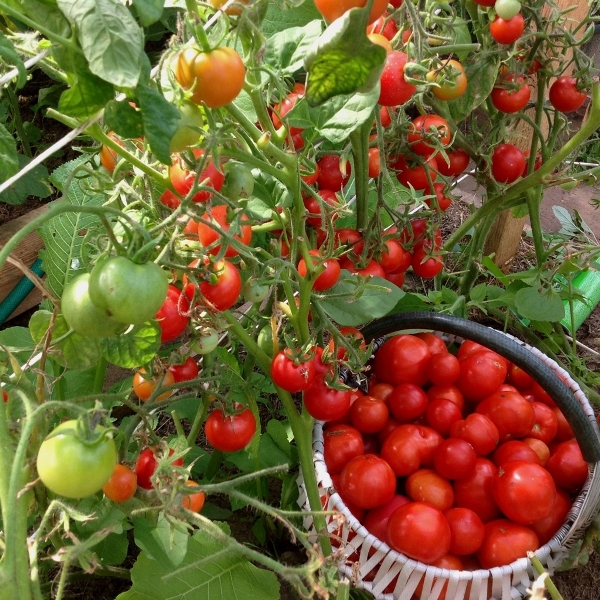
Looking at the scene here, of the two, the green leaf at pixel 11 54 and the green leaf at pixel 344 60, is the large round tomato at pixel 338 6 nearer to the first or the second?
the green leaf at pixel 344 60

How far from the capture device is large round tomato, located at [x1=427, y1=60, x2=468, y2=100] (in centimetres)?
90

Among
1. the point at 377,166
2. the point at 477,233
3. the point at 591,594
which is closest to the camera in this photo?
the point at 377,166

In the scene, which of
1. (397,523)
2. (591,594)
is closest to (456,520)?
(397,523)

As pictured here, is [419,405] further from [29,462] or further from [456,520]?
[29,462]

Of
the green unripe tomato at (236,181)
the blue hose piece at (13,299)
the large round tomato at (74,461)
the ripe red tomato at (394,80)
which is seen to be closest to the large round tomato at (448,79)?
the ripe red tomato at (394,80)

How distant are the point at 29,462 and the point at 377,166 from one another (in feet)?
2.40

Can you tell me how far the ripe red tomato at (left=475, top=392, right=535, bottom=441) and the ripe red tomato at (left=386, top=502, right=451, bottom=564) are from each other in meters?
0.25

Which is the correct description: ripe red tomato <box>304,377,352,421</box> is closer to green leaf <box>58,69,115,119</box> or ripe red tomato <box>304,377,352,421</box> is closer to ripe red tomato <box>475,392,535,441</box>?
ripe red tomato <box>475,392,535,441</box>

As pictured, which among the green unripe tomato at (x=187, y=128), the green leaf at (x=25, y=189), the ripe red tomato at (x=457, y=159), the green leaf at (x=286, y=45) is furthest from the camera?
the green leaf at (x=25, y=189)

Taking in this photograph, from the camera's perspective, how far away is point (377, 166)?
105 centimetres

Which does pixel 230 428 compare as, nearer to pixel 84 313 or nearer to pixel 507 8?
pixel 84 313

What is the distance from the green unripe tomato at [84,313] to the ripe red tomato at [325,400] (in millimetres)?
440

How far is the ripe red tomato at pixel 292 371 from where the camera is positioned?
0.84 metres

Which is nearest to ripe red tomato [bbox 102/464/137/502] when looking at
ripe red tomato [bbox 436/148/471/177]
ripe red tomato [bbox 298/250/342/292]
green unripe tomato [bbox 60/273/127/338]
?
green unripe tomato [bbox 60/273/127/338]
